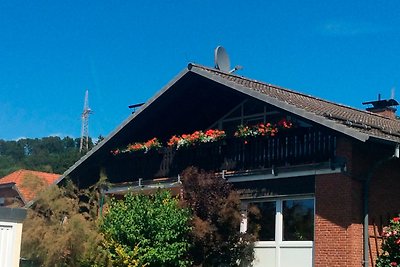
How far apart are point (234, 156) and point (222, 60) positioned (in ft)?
11.6

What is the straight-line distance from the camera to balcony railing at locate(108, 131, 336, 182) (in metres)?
15.2

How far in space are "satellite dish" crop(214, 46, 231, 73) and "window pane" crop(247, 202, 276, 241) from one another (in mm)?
4448

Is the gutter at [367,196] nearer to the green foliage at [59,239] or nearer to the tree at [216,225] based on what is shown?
the tree at [216,225]

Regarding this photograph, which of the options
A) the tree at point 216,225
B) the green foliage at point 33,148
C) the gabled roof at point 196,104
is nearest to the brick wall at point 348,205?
the gabled roof at point 196,104

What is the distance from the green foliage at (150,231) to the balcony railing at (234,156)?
157cm

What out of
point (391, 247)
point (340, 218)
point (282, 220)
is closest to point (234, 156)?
point (282, 220)

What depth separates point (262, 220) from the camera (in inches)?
643

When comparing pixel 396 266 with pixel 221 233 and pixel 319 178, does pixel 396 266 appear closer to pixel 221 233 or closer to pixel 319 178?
pixel 319 178

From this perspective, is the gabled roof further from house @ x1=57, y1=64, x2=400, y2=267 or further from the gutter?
the gutter

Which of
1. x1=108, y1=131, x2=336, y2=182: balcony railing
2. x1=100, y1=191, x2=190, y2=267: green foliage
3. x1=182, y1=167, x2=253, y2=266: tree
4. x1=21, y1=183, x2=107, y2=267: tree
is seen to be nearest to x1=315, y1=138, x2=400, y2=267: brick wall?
x1=108, y1=131, x2=336, y2=182: balcony railing

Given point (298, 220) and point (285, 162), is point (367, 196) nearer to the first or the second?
point (298, 220)

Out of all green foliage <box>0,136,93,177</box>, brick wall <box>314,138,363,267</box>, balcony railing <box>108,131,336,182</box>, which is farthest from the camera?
green foliage <box>0,136,93,177</box>

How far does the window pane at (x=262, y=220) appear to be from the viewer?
16.1m

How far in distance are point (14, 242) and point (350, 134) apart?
662 cm
